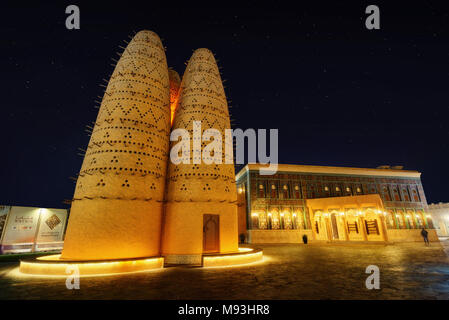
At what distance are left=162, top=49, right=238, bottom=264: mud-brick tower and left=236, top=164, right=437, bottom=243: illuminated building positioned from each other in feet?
53.7

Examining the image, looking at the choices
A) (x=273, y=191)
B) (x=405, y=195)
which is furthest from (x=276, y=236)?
(x=405, y=195)

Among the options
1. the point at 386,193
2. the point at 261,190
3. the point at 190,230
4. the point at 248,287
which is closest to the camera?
the point at 248,287

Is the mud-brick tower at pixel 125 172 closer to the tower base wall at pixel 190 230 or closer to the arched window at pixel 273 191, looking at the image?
the tower base wall at pixel 190 230

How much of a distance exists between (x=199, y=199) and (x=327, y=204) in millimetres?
21673

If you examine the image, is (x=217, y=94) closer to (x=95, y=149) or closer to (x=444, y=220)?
(x=95, y=149)

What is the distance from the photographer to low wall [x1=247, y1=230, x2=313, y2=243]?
2869 centimetres

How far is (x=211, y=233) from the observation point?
13.2 meters

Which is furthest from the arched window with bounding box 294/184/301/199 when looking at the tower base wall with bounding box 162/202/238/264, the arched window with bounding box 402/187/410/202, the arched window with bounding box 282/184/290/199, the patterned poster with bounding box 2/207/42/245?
the patterned poster with bounding box 2/207/42/245

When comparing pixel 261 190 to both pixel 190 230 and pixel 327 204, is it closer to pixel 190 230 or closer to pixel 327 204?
pixel 327 204

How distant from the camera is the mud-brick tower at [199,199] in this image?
12586 mm

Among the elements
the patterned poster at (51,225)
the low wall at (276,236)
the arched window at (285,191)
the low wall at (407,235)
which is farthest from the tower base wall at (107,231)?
the low wall at (407,235)

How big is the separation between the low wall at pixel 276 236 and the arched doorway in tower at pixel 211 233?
1676 cm

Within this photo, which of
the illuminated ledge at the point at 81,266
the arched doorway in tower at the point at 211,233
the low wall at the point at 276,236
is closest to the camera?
the illuminated ledge at the point at 81,266

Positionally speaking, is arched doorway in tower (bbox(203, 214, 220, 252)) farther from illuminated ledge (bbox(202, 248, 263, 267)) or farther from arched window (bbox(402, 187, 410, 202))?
arched window (bbox(402, 187, 410, 202))
